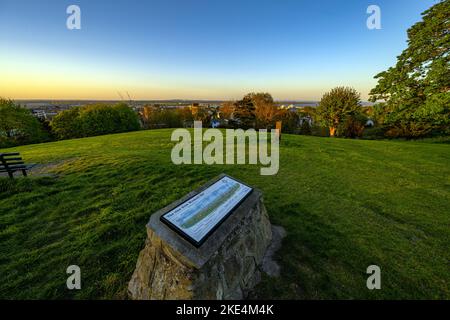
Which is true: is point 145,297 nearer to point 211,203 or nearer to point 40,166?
point 211,203

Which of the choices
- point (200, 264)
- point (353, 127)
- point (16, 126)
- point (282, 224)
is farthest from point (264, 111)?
point (16, 126)

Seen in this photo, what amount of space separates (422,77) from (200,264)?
10.3 metres

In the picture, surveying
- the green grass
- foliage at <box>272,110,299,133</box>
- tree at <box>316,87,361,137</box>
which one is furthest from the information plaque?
foliage at <box>272,110,299,133</box>

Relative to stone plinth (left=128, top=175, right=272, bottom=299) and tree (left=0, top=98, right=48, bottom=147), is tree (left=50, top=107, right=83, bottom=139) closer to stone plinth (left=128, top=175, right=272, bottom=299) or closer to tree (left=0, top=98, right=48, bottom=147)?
tree (left=0, top=98, right=48, bottom=147)

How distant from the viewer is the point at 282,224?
172 inches

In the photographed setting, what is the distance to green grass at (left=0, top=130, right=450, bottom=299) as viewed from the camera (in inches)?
114

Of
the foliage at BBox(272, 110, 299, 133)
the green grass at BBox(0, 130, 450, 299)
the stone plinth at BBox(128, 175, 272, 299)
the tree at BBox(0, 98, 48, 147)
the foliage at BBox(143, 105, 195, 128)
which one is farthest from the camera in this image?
the foliage at BBox(143, 105, 195, 128)

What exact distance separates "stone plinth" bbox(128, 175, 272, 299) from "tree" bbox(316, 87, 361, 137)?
2894 centimetres

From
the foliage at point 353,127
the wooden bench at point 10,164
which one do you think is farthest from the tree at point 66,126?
the foliage at point 353,127

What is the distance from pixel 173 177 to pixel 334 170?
7395 mm

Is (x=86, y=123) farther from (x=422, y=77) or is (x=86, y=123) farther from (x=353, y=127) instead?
(x=353, y=127)

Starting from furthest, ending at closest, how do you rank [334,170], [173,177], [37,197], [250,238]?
1. [334,170]
2. [173,177]
3. [37,197]
4. [250,238]

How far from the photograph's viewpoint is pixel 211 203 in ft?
10.3
